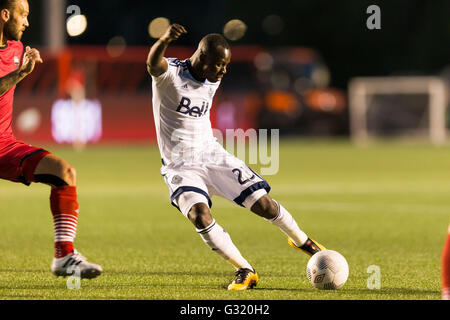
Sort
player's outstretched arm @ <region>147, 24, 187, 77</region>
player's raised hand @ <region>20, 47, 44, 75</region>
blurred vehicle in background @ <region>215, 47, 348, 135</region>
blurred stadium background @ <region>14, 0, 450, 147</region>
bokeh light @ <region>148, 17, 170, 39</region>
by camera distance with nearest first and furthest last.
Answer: player's raised hand @ <region>20, 47, 44, 75</region>
player's outstretched arm @ <region>147, 24, 187, 77</region>
blurred stadium background @ <region>14, 0, 450, 147</region>
blurred vehicle in background @ <region>215, 47, 348, 135</region>
bokeh light @ <region>148, 17, 170, 39</region>

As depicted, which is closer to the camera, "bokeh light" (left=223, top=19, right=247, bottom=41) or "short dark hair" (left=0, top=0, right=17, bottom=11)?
"short dark hair" (left=0, top=0, right=17, bottom=11)

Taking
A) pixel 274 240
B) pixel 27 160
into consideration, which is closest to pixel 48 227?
pixel 274 240

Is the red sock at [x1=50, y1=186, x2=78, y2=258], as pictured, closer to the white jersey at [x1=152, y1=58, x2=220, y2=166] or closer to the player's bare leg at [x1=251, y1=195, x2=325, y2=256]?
the white jersey at [x1=152, y1=58, x2=220, y2=166]

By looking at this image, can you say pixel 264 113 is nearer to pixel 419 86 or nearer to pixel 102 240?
pixel 419 86

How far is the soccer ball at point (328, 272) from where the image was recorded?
25.4 feet

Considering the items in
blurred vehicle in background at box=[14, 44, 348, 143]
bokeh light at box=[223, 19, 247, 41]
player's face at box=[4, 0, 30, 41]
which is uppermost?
player's face at box=[4, 0, 30, 41]

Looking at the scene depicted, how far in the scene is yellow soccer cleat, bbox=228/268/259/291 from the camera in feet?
25.2

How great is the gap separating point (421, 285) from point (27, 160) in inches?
126

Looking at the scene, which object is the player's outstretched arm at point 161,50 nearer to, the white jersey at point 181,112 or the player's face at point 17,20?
the white jersey at point 181,112

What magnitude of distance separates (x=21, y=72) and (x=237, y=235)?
4.95 meters

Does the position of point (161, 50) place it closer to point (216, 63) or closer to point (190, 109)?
point (216, 63)

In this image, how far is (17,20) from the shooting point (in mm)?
7941

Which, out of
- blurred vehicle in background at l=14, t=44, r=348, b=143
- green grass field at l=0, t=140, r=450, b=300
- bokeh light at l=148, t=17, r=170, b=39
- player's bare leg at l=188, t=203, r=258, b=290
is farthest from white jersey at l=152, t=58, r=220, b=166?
bokeh light at l=148, t=17, r=170, b=39
